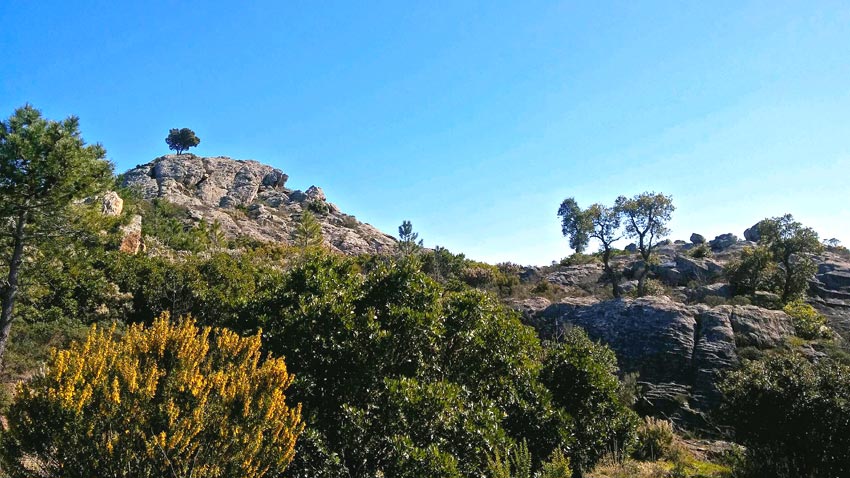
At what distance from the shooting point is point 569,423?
32.4ft

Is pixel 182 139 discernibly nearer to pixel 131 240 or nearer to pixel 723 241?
pixel 131 240

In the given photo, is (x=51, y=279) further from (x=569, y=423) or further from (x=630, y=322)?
(x=630, y=322)

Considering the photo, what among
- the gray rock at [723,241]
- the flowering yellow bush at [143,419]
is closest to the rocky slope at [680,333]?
the flowering yellow bush at [143,419]

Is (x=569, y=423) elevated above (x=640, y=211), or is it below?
below

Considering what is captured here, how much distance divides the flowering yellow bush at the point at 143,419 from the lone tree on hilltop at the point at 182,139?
97.4 m

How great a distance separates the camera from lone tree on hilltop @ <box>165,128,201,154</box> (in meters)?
91.1

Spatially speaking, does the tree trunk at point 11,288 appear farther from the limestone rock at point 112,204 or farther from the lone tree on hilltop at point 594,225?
the lone tree on hilltop at point 594,225

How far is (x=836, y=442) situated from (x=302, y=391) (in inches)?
411

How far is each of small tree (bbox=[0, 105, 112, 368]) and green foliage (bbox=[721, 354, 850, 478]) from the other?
1900 centimetres

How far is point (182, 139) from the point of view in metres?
91.5

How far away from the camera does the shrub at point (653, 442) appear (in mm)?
13078

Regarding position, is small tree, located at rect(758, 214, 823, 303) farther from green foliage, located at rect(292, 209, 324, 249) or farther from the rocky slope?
green foliage, located at rect(292, 209, 324, 249)

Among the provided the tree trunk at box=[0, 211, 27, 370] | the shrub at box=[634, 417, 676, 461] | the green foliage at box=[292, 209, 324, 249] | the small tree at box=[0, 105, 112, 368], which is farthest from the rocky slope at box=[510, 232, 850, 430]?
the green foliage at box=[292, 209, 324, 249]

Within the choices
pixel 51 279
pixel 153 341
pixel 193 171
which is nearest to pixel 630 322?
pixel 153 341
